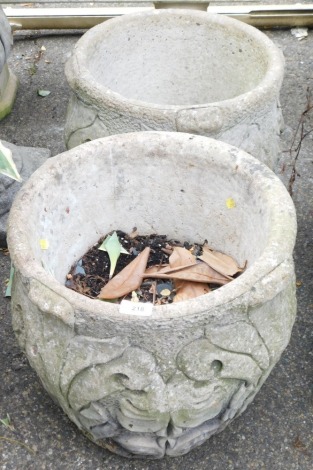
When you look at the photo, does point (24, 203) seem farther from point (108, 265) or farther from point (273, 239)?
point (273, 239)

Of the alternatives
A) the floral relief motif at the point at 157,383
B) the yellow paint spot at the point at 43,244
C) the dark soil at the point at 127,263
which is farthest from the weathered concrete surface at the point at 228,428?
the yellow paint spot at the point at 43,244

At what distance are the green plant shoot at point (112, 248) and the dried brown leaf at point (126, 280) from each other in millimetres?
47

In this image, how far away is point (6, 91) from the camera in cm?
310

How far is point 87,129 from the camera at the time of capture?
6.61ft

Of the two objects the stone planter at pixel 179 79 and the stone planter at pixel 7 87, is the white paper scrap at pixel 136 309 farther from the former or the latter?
the stone planter at pixel 7 87

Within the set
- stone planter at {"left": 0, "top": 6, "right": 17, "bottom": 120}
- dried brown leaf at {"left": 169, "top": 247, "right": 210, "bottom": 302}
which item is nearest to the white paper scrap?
dried brown leaf at {"left": 169, "top": 247, "right": 210, "bottom": 302}

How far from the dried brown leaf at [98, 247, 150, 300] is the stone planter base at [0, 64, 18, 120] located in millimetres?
1466

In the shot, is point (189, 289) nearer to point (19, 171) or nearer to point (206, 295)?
point (206, 295)

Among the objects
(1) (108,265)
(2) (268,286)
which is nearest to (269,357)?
(2) (268,286)

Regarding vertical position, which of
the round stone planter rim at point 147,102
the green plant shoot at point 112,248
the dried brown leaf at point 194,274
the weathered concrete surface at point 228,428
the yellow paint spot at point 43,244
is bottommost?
the weathered concrete surface at point 228,428

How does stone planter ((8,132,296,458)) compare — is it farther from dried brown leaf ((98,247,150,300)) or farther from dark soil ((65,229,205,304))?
dried brown leaf ((98,247,150,300))

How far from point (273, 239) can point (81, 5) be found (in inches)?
109

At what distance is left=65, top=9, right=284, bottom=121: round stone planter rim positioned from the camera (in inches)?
73.4

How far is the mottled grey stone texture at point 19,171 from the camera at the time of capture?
92.8 inches
